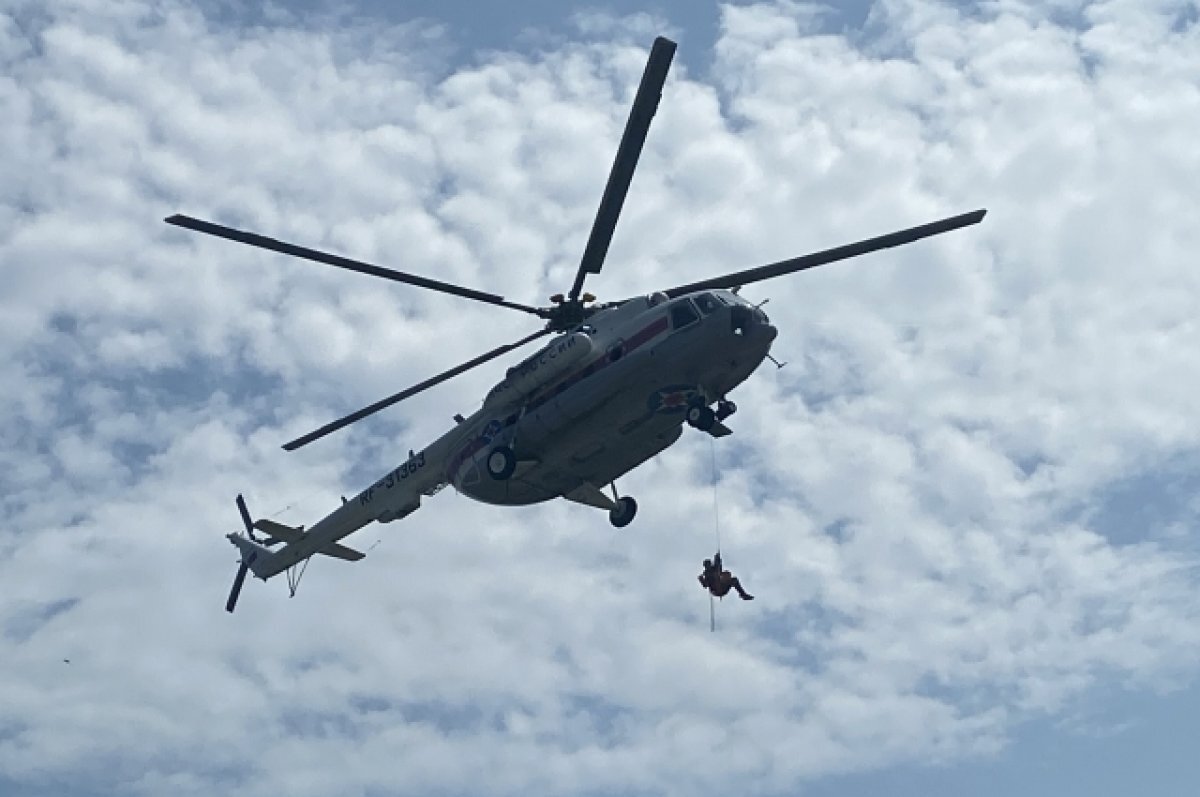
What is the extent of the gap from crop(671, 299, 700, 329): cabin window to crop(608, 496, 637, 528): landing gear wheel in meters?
7.39

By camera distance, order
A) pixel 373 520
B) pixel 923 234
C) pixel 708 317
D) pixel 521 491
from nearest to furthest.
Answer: pixel 923 234, pixel 708 317, pixel 521 491, pixel 373 520

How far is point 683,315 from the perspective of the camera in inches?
1754

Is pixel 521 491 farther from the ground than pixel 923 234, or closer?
closer

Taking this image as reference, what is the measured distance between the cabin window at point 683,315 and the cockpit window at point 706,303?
0.77ft

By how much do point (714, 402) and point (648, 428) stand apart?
205 cm

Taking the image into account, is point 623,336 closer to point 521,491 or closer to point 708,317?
point 708,317

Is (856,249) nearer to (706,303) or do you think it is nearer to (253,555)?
(706,303)

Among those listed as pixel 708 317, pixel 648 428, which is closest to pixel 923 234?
pixel 708 317

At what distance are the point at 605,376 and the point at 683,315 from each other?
9.28ft

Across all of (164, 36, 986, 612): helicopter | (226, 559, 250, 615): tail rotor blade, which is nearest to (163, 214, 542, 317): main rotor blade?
(164, 36, 986, 612): helicopter

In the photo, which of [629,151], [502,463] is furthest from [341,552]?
[629,151]

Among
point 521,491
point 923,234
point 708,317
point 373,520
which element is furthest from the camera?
point 373,520

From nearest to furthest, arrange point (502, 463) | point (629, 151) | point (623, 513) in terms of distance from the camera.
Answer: point (629, 151) < point (502, 463) < point (623, 513)

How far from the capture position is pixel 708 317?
4425 cm
